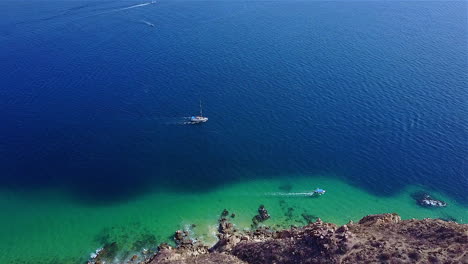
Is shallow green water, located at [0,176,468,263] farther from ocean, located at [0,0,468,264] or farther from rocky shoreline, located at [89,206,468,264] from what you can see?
rocky shoreline, located at [89,206,468,264]

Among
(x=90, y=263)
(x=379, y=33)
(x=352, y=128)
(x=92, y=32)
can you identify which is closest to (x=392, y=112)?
(x=352, y=128)

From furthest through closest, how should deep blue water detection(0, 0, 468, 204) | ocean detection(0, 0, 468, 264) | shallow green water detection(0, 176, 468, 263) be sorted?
deep blue water detection(0, 0, 468, 204), ocean detection(0, 0, 468, 264), shallow green water detection(0, 176, 468, 263)

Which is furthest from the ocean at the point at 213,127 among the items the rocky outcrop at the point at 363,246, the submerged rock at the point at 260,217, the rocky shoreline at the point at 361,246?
the rocky outcrop at the point at 363,246

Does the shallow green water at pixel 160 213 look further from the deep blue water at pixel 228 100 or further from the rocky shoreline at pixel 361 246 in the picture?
the rocky shoreline at pixel 361 246

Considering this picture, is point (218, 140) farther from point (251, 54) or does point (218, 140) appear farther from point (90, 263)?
point (251, 54)

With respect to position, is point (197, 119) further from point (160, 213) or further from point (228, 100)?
point (160, 213)

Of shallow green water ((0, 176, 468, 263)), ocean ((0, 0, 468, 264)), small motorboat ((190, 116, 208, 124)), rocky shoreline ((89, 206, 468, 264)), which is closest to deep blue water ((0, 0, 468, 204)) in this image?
ocean ((0, 0, 468, 264))
